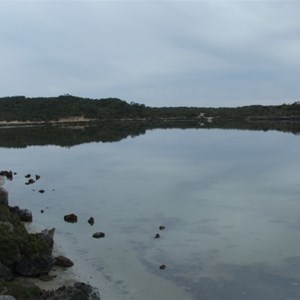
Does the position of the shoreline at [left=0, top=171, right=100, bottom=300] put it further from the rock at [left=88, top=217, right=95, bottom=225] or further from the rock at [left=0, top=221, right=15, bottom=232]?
the rock at [left=88, top=217, right=95, bottom=225]

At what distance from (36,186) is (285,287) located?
69.2 feet

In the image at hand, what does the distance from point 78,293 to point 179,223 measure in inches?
378

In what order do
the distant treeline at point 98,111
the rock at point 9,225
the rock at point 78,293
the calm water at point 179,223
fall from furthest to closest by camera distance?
the distant treeline at point 98,111 → the rock at point 9,225 → the calm water at point 179,223 → the rock at point 78,293

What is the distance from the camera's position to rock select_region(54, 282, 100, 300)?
963 centimetres

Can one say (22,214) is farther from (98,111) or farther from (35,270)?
(98,111)

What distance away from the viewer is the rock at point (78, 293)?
9633 mm

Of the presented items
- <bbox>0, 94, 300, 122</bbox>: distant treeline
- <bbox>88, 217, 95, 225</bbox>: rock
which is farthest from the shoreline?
<bbox>0, 94, 300, 122</bbox>: distant treeline

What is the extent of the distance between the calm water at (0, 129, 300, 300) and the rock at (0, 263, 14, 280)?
6.77ft

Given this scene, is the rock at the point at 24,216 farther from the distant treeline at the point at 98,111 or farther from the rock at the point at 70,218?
the distant treeline at the point at 98,111

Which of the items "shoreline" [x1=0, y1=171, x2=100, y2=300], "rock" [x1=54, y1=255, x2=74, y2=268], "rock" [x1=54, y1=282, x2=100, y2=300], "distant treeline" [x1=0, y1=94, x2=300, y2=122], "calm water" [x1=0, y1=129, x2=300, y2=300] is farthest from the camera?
"distant treeline" [x1=0, y1=94, x2=300, y2=122]

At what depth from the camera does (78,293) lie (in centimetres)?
979

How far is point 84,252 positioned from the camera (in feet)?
50.4

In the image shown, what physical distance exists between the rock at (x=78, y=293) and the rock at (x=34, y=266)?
2.21m

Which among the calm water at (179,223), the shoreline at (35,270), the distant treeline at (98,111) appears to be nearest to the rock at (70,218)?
the calm water at (179,223)
